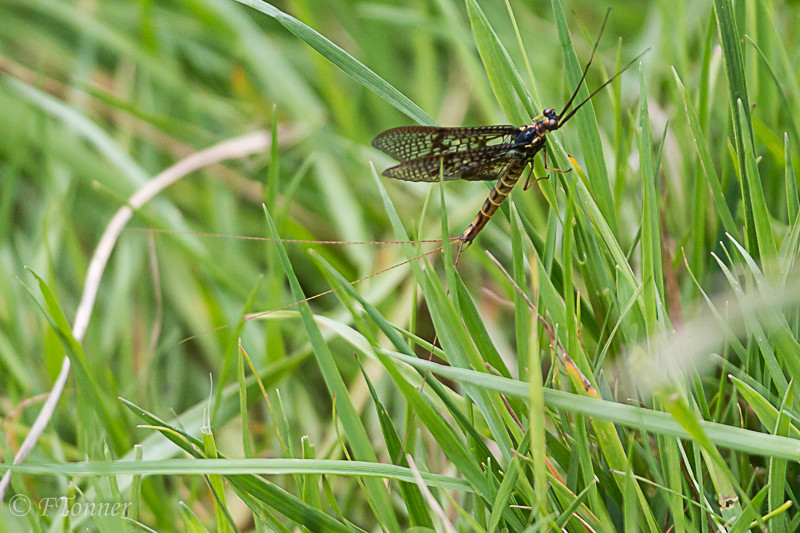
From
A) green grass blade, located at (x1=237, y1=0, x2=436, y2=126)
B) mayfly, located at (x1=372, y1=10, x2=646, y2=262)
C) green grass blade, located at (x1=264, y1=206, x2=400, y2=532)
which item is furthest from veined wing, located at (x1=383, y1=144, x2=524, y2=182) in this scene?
green grass blade, located at (x1=264, y1=206, x2=400, y2=532)

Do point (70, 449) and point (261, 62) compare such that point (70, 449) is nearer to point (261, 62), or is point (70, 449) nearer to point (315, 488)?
point (315, 488)

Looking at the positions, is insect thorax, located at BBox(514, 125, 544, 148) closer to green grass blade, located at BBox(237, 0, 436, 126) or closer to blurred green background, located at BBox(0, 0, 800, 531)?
blurred green background, located at BBox(0, 0, 800, 531)

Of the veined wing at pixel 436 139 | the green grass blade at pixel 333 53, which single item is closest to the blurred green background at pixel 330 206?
the green grass blade at pixel 333 53

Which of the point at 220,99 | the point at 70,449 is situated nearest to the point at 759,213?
the point at 70,449
